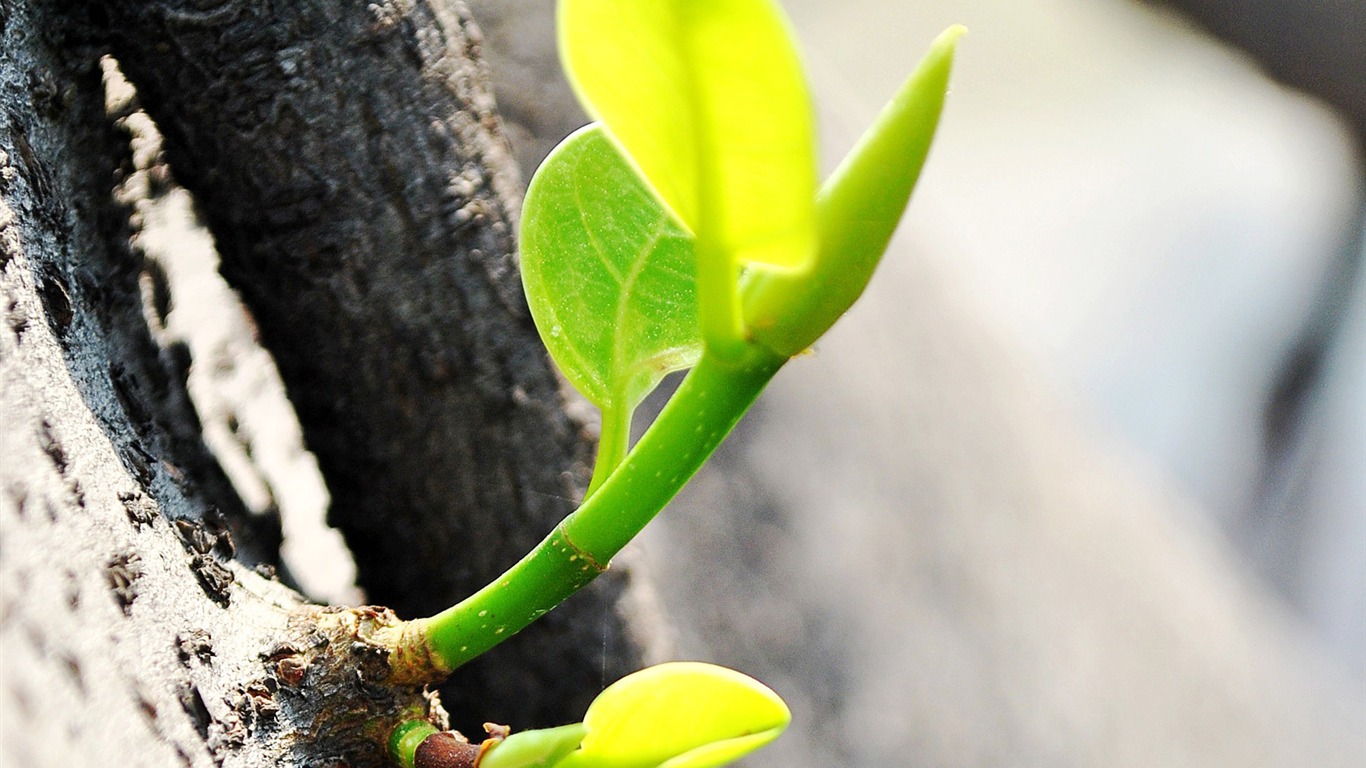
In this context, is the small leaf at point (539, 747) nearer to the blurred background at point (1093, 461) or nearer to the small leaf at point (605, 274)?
the small leaf at point (605, 274)

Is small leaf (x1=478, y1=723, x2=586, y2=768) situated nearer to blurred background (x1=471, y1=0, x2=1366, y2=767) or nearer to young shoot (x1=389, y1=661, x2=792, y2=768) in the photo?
young shoot (x1=389, y1=661, x2=792, y2=768)

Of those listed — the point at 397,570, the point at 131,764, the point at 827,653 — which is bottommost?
the point at 827,653

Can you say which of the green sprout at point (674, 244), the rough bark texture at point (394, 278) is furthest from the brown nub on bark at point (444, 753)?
the rough bark texture at point (394, 278)

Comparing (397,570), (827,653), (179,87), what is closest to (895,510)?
(827,653)

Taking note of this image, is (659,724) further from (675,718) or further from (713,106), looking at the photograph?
(713,106)

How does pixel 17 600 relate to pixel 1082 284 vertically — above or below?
above

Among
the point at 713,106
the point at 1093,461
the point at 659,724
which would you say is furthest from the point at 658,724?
the point at 1093,461

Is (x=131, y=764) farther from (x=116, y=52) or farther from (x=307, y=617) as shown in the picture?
(x=116, y=52)
